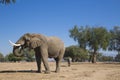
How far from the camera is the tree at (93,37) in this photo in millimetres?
73250

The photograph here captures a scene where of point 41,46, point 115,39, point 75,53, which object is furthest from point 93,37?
point 41,46

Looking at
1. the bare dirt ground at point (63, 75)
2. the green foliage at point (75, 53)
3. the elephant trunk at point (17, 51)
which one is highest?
the green foliage at point (75, 53)

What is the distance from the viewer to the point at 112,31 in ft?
266

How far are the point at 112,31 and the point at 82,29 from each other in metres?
9.99

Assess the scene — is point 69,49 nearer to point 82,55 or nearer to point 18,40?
point 82,55

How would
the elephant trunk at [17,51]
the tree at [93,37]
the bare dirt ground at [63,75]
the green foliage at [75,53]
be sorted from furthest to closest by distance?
the green foliage at [75,53] < the tree at [93,37] < the elephant trunk at [17,51] < the bare dirt ground at [63,75]

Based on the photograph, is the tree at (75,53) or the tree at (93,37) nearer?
the tree at (93,37)

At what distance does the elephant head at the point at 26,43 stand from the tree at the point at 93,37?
5046 cm

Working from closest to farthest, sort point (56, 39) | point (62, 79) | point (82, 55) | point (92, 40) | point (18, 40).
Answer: point (62, 79), point (18, 40), point (56, 39), point (92, 40), point (82, 55)

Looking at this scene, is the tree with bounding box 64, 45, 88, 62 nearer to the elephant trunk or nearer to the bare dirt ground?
the bare dirt ground

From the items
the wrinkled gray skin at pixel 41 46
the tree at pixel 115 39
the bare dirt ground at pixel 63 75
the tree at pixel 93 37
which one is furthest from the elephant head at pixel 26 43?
the tree at pixel 115 39

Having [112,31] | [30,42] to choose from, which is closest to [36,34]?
[30,42]

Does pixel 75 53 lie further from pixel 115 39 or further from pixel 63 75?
pixel 63 75

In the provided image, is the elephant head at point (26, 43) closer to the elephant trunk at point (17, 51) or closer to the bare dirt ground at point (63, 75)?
the elephant trunk at point (17, 51)
